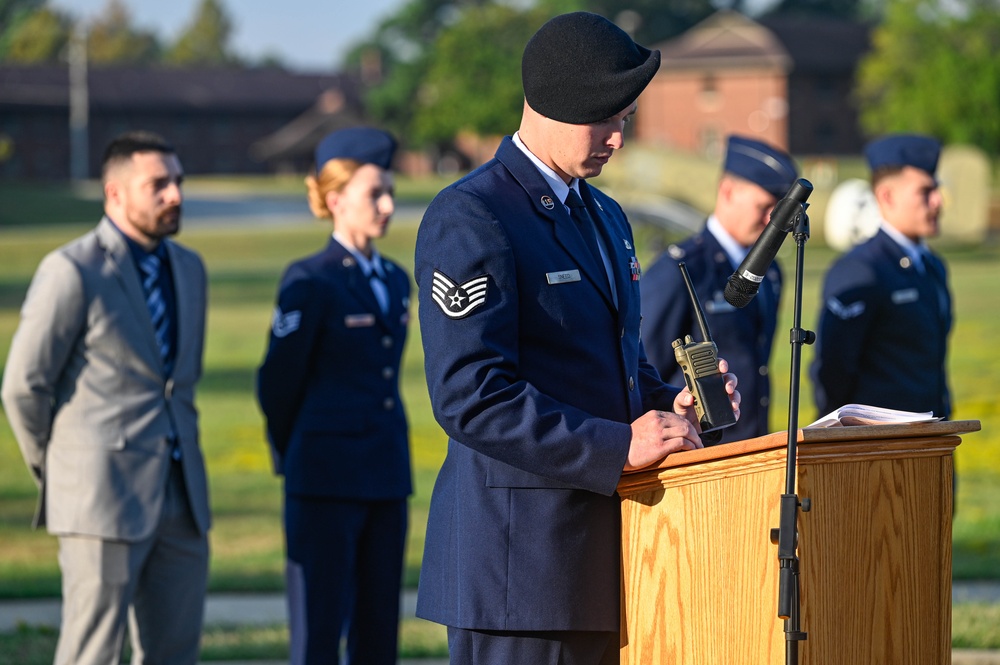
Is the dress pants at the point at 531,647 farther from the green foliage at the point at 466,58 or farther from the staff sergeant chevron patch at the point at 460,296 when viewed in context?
the green foliage at the point at 466,58

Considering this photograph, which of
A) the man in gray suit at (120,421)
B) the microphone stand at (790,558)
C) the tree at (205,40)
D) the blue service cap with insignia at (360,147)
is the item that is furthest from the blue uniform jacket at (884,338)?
the tree at (205,40)

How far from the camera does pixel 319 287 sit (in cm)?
536

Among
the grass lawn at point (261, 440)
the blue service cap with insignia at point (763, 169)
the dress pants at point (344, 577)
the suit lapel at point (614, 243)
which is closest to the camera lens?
the suit lapel at point (614, 243)

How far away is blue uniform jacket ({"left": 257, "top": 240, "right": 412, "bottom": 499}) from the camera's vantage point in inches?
208

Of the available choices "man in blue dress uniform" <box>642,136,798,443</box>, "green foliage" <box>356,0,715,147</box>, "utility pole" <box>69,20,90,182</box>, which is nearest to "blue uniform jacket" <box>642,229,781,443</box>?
"man in blue dress uniform" <box>642,136,798,443</box>

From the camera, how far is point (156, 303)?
5125 millimetres

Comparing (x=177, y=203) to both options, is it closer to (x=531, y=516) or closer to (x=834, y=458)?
(x=531, y=516)

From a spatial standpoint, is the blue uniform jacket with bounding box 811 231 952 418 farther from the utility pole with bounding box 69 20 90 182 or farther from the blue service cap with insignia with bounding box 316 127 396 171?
the utility pole with bounding box 69 20 90 182

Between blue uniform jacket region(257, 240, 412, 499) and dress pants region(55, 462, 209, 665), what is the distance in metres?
0.46

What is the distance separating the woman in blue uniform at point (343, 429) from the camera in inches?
207

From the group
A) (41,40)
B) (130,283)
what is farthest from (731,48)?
(130,283)

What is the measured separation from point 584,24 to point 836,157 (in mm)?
81436

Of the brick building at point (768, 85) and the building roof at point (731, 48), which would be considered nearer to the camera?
the brick building at point (768, 85)

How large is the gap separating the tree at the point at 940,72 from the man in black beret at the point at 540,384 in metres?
50.9
